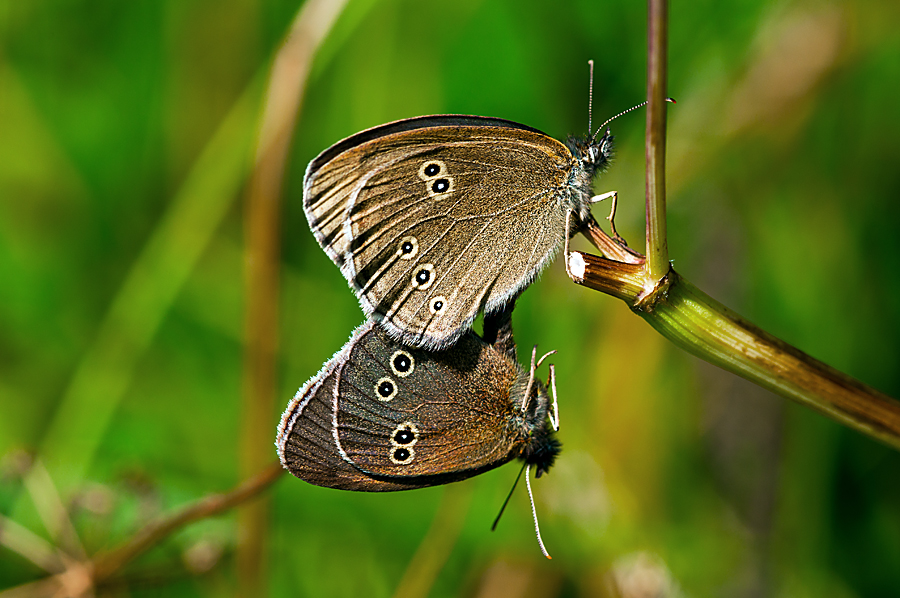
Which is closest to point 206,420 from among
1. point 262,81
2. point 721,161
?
point 262,81

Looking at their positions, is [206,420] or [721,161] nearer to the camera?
[721,161]

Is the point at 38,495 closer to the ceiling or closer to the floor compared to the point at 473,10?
closer to the floor

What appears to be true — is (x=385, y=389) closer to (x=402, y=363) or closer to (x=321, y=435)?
(x=402, y=363)

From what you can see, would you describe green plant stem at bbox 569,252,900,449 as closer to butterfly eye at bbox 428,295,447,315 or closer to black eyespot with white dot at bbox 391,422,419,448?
butterfly eye at bbox 428,295,447,315

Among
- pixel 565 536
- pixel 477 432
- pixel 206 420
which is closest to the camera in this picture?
pixel 477 432

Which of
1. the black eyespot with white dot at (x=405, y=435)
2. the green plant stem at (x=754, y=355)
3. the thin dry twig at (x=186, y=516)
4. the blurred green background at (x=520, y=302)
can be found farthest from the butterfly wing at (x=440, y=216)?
the blurred green background at (x=520, y=302)

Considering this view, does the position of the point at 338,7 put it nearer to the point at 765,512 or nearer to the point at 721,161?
the point at 721,161
